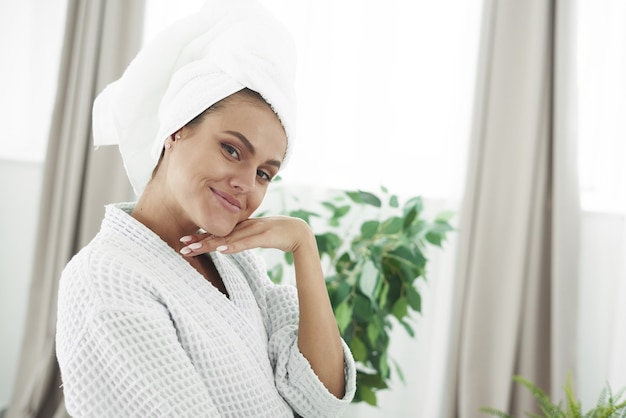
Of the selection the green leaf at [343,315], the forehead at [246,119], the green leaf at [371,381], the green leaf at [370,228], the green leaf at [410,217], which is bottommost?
the green leaf at [371,381]

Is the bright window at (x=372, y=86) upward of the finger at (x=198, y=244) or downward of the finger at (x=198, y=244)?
upward

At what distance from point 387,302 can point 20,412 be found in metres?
1.56

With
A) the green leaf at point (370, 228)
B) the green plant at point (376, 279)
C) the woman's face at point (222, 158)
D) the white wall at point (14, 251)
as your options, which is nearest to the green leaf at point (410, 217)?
the green plant at point (376, 279)

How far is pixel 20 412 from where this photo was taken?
100 inches

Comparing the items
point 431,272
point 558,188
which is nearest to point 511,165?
point 558,188

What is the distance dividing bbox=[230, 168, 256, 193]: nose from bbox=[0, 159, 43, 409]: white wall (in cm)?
195

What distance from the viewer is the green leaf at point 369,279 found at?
1.96 meters

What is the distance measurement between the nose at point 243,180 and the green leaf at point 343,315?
1.07m

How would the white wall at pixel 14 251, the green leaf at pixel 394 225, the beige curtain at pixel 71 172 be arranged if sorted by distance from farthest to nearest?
the white wall at pixel 14 251
the beige curtain at pixel 71 172
the green leaf at pixel 394 225

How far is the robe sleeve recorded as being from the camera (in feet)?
3.54

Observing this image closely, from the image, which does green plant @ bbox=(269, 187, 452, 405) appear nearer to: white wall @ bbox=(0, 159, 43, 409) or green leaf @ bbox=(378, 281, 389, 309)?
green leaf @ bbox=(378, 281, 389, 309)

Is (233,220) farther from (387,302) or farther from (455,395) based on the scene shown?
(455,395)

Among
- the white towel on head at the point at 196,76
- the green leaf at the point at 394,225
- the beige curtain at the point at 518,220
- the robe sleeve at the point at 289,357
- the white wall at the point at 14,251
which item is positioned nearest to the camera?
the white towel on head at the point at 196,76

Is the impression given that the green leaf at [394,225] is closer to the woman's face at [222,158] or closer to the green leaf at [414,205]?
the green leaf at [414,205]
